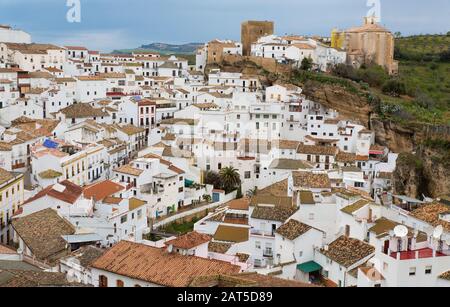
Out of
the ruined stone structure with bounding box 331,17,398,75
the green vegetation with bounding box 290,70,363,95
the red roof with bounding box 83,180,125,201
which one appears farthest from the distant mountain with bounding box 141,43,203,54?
the red roof with bounding box 83,180,125,201

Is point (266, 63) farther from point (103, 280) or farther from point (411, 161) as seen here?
point (103, 280)

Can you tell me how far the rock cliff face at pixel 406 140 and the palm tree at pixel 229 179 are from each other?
6563 mm

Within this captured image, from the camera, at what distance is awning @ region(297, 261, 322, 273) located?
40.8 feet

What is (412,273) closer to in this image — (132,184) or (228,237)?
(228,237)

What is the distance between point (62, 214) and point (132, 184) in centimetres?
426

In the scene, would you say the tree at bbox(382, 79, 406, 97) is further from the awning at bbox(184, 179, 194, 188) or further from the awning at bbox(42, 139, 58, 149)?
the awning at bbox(42, 139, 58, 149)

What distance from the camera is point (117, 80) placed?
110 ft

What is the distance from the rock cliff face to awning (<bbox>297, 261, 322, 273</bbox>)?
1019cm

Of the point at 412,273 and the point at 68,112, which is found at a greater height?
the point at 68,112

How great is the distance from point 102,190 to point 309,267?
746cm

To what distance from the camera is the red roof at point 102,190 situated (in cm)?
1636

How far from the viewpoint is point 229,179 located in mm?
21969
